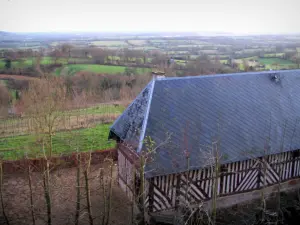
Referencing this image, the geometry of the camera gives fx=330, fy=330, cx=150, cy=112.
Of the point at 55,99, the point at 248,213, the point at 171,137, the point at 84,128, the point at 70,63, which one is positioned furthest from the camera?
the point at 70,63

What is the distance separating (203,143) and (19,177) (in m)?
7.68

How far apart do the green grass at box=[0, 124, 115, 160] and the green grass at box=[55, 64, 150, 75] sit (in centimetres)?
1533

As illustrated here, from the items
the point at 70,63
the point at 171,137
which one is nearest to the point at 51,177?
the point at 171,137

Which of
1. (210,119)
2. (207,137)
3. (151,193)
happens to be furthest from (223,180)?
(151,193)

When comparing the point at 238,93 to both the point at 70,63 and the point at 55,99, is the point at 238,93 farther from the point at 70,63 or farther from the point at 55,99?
the point at 70,63

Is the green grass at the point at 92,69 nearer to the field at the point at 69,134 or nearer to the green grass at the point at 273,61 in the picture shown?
the field at the point at 69,134

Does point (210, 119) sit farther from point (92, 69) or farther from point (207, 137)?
point (92, 69)

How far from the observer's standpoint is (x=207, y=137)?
1013 cm

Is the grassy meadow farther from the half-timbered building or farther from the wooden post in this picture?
the wooden post

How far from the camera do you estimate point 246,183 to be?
35.7ft

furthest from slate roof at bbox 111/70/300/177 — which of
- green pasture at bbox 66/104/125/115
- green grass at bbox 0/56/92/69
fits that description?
green grass at bbox 0/56/92/69

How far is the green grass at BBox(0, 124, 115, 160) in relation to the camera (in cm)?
1515

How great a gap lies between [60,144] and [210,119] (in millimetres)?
8814

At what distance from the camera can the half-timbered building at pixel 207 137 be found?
31.3 ft
